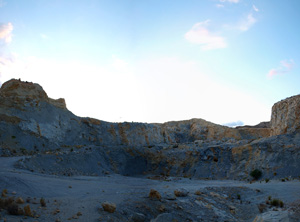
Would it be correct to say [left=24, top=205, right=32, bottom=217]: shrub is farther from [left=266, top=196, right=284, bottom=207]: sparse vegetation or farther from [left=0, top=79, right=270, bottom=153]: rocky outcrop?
[left=0, top=79, right=270, bottom=153]: rocky outcrop

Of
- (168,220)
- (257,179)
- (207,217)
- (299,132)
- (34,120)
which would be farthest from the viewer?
(34,120)

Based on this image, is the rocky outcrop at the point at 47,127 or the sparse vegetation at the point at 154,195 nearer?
the sparse vegetation at the point at 154,195

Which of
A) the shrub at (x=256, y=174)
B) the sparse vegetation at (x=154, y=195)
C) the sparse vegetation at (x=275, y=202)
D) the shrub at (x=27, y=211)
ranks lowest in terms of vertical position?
the sparse vegetation at (x=275, y=202)

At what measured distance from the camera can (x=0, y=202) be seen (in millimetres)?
7867

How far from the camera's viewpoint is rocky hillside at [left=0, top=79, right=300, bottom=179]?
2247cm

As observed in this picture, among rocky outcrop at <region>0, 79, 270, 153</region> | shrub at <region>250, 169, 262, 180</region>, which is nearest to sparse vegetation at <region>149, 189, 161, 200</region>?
shrub at <region>250, 169, 262, 180</region>

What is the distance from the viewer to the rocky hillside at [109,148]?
22.5 m

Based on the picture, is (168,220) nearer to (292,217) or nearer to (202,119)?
(292,217)

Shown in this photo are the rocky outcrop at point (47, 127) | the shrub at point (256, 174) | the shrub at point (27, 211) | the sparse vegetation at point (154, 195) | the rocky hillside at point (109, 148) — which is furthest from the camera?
the rocky outcrop at point (47, 127)

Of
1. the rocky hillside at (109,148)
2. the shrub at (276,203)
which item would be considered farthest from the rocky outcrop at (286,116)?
the shrub at (276,203)

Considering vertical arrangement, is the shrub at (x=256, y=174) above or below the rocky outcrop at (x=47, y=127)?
below

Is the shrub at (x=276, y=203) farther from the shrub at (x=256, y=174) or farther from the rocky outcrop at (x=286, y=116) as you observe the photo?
the rocky outcrop at (x=286, y=116)

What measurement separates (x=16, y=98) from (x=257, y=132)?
4537 centimetres

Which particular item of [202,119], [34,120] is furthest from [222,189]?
[202,119]
